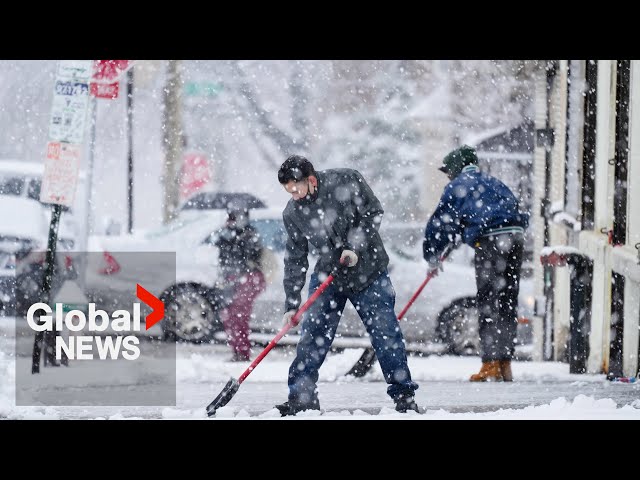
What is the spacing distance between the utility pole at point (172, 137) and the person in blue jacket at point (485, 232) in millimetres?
16457

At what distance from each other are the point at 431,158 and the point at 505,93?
205 centimetres

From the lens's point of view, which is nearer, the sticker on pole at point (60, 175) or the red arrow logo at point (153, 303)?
the sticker on pole at point (60, 175)

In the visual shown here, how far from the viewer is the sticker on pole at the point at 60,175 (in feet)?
28.3

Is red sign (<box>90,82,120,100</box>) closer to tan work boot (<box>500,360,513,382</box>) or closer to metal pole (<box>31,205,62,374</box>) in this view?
metal pole (<box>31,205,62,374</box>)

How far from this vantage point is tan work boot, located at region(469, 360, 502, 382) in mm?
8438

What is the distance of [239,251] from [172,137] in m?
14.8

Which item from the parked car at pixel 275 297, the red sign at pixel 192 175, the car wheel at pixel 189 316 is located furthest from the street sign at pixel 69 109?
the red sign at pixel 192 175

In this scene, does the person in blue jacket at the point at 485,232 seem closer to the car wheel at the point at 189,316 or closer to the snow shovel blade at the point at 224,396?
the snow shovel blade at the point at 224,396

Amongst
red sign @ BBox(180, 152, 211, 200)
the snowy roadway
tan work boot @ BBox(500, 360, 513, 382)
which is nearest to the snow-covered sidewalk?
the snowy roadway

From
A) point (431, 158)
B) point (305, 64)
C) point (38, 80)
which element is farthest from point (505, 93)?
point (38, 80)

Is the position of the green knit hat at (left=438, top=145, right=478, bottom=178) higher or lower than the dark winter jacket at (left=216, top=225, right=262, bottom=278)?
higher

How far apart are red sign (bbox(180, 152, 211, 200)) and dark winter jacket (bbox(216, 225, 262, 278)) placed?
14539 millimetres

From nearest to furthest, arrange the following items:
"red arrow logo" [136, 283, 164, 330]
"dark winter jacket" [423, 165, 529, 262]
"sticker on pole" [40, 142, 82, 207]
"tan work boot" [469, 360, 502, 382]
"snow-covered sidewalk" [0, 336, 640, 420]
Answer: "snow-covered sidewalk" [0, 336, 640, 420]
"dark winter jacket" [423, 165, 529, 262]
"tan work boot" [469, 360, 502, 382]
"sticker on pole" [40, 142, 82, 207]
"red arrow logo" [136, 283, 164, 330]
